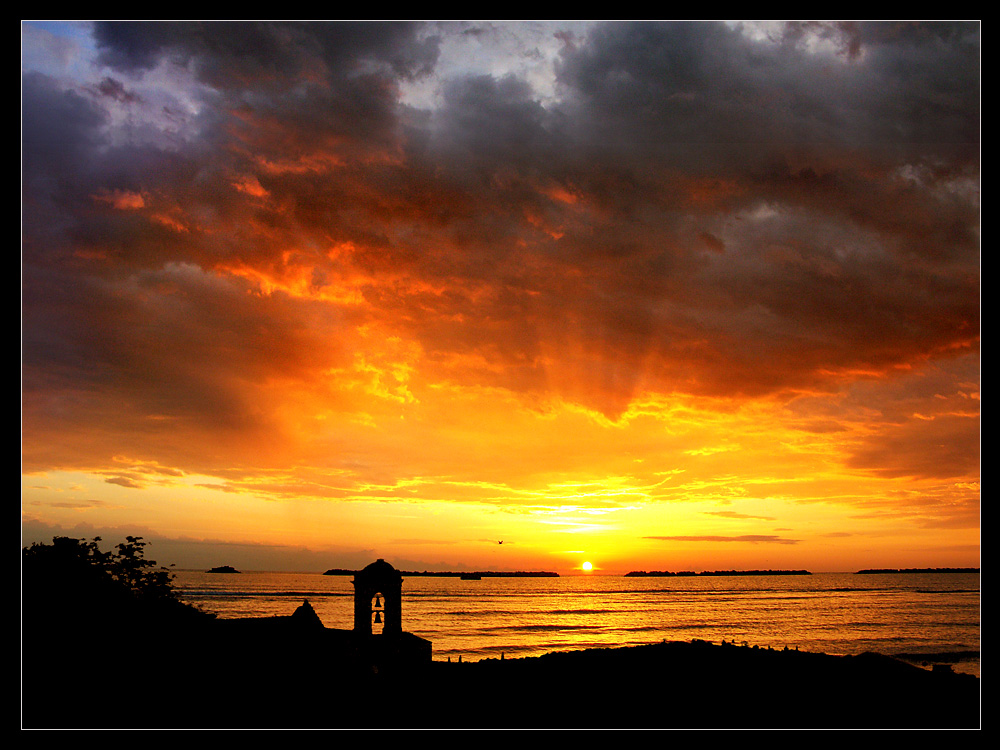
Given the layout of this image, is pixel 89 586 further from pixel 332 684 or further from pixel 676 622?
pixel 676 622

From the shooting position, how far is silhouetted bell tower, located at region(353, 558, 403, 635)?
1792 centimetres

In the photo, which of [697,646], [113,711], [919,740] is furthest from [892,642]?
[113,711]

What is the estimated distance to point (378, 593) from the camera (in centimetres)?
1827

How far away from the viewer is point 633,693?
22.4m

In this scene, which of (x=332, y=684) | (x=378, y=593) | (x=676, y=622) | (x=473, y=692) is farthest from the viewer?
(x=676, y=622)

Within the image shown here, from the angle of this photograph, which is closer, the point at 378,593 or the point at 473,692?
the point at 378,593

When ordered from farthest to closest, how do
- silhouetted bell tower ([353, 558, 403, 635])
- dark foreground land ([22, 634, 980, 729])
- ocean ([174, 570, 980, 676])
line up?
ocean ([174, 570, 980, 676])
silhouetted bell tower ([353, 558, 403, 635])
dark foreground land ([22, 634, 980, 729])

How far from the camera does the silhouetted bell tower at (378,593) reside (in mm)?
17922

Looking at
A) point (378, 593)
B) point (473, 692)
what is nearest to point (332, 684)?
point (378, 593)

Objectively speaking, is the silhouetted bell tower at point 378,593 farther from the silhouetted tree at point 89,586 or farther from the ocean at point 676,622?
the ocean at point 676,622

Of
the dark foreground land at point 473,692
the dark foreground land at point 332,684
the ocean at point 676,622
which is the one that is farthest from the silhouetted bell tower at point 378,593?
the ocean at point 676,622

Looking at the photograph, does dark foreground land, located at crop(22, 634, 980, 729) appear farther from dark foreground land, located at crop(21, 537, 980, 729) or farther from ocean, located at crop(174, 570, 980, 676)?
ocean, located at crop(174, 570, 980, 676)

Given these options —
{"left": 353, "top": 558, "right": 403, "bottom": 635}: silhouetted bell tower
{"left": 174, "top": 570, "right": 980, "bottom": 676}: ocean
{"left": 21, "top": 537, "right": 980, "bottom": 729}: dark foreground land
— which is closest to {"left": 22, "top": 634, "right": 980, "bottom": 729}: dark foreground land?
{"left": 21, "top": 537, "right": 980, "bottom": 729}: dark foreground land
